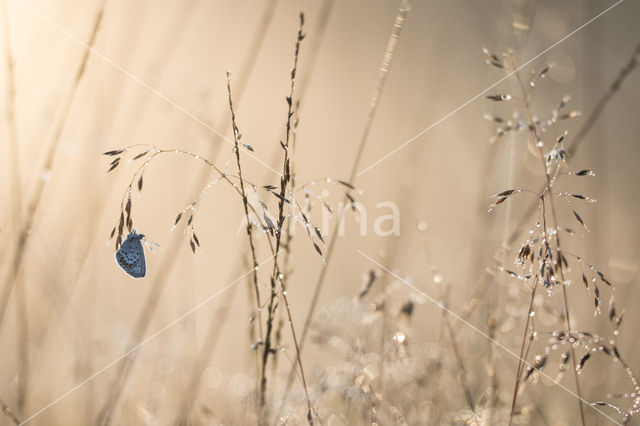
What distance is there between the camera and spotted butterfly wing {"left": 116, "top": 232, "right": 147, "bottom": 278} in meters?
0.99

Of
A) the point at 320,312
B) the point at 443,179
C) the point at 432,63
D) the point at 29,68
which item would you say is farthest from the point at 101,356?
the point at 443,179

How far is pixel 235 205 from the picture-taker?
312 cm

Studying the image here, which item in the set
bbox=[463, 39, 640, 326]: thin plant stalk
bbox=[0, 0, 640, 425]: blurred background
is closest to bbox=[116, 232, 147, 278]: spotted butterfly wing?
bbox=[0, 0, 640, 425]: blurred background

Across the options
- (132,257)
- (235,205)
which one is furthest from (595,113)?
(235,205)

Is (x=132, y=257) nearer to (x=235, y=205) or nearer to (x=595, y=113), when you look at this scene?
(x=595, y=113)

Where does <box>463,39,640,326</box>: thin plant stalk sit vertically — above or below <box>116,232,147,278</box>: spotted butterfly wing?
above

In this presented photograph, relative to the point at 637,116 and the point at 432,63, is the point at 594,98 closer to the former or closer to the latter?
the point at 432,63

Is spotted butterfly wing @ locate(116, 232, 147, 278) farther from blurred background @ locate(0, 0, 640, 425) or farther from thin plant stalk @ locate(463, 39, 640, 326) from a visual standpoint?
thin plant stalk @ locate(463, 39, 640, 326)

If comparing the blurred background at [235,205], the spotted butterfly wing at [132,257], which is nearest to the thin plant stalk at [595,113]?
the blurred background at [235,205]

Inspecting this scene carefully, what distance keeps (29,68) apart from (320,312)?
4.67 feet

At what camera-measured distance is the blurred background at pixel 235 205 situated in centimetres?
146

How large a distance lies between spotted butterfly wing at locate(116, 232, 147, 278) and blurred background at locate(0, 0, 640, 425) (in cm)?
7

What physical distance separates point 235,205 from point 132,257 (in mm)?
2118

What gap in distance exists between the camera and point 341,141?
3.29 meters
